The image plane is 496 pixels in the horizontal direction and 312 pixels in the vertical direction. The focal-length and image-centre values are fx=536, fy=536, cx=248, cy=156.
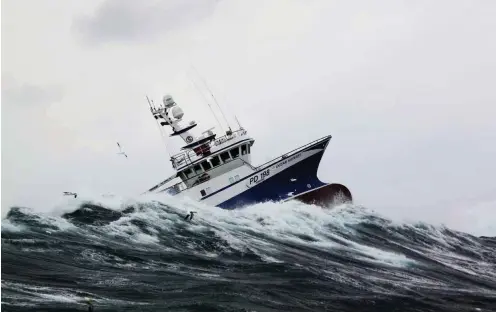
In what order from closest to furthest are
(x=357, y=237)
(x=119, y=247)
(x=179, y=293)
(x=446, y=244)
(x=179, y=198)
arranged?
1. (x=179, y=293)
2. (x=119, y=247)
3. (x=357, y=237)
4. (x=446, y=244)
5. (x=179, y=198)

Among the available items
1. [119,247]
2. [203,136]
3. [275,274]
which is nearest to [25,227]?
[119,247]

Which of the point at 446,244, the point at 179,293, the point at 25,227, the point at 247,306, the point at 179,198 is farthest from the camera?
the point at 179,198

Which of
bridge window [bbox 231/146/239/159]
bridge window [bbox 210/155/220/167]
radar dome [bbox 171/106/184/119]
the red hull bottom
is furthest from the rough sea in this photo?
radar dome [bbox 171/106/184/119]

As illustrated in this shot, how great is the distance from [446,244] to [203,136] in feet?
63.3

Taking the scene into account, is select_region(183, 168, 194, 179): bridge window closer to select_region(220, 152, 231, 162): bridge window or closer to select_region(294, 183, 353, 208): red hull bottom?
select_region(220, 152, 231, 162): bridge window

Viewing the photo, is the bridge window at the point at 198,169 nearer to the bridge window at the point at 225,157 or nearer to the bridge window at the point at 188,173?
the bridge window at the point at 188,173

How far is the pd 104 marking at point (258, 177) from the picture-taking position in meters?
39.7

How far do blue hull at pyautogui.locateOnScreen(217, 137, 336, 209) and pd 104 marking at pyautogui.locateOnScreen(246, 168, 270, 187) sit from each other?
31 cm

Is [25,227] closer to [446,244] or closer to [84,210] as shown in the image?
[84,210]

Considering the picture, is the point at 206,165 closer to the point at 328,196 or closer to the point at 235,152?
the point at 235,152

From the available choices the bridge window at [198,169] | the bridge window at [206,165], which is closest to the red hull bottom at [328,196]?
the bridge window at [206,165]

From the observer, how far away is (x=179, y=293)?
51.3ft

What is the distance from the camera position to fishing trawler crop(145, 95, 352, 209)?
39500 mm

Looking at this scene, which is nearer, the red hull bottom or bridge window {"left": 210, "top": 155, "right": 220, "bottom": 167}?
the red hull bottom
